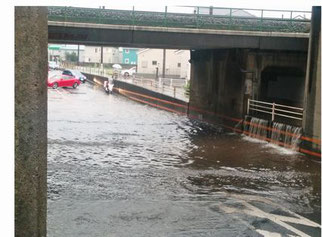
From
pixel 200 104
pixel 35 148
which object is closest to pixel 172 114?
pixel 200 104

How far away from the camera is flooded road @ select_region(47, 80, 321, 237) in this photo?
8.63m

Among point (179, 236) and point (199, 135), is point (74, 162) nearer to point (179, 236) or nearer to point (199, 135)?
point (179, 236)

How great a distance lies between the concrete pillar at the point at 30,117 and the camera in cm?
301

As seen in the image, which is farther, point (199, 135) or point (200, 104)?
point (200, 104)

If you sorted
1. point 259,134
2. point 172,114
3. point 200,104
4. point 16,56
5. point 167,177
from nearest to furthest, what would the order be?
1. point 16,56
2. point 167,177
3. point 259,134
4. point 200,104
5. point 172,114

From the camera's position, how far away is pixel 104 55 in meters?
131

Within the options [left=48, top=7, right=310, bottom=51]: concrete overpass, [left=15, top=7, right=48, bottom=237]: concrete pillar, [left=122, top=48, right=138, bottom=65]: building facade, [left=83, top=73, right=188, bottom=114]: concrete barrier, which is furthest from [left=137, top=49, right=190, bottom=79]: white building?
[left=15, top=7, right=48, bottom=237]: concrete pillar

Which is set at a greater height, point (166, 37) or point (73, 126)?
point (166, 37)

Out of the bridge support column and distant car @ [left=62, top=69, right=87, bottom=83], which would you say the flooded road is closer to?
the bridge support column

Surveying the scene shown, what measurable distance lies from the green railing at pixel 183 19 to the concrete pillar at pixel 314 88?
19.9 ft

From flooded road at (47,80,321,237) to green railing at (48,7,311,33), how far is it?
18.9 feet

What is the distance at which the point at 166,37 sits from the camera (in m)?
23.5

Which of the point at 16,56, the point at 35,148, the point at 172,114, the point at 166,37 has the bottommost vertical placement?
the point at 172,114

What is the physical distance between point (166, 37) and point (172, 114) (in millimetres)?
11016
